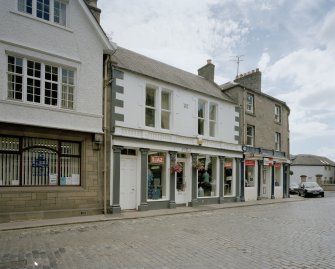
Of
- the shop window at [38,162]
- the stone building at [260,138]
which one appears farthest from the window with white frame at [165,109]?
the stone building at [260,138]

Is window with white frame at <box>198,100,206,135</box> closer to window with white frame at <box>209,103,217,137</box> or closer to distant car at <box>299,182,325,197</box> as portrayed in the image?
window with white frame at <box>209,103,217,137</box>

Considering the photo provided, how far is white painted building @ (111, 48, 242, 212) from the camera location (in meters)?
14.6

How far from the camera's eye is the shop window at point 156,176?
1581 cm

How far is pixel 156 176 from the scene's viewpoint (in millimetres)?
16219

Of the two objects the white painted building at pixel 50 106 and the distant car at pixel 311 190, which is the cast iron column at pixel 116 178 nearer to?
the white painted building at pixel 50 106

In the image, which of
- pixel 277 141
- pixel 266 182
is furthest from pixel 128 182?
pixel 277 141

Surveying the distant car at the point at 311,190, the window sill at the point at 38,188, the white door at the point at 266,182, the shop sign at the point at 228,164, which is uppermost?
the shop sign at the point at 228,164

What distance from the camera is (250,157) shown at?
2220 cm

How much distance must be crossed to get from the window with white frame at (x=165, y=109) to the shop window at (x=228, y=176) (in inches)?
231

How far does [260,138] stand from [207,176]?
685cm

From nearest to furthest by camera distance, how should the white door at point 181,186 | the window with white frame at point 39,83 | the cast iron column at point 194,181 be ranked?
the window with white frame at point 39,83, the white door at point 181,186, the cast iron column at point 194,181

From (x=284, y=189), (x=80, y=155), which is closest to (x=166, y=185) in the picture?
(x=80, y=155)

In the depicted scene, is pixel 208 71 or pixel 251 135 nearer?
pixel 251 135

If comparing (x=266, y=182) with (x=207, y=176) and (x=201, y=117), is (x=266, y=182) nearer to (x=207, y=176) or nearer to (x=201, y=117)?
(x=207, y=176)
